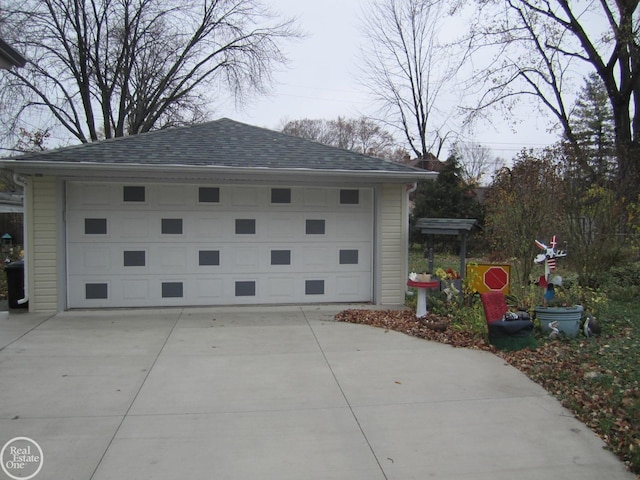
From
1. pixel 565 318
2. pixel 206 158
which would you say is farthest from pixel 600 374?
pixel 206 158

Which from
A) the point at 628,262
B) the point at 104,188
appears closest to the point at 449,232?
the point at 628,262

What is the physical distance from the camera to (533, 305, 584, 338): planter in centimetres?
632

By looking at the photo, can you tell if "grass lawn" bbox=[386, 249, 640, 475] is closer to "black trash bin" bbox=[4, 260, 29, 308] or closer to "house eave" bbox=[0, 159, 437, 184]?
"house eave" bbox=[0, 159, 437, 184]

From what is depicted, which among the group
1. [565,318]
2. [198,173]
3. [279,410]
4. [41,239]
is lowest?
[279,410]

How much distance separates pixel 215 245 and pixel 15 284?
10.8 feet

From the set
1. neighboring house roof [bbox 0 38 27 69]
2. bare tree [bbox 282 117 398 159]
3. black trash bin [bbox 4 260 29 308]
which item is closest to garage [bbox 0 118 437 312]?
black trash bin [bbox 4 260 29 308]

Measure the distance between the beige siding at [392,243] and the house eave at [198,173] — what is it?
1.15 ft

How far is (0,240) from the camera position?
1972 cm

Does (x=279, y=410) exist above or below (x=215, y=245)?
below

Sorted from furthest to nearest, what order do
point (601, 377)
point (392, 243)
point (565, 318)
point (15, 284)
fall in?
point (392, 243), point (15, 284), point (565, 318), point (601, 377)

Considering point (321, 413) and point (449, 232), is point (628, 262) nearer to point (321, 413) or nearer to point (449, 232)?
point (449, 232)

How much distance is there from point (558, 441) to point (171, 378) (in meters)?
3.60

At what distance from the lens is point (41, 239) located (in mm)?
7984

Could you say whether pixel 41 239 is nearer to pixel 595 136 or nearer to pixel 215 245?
pixel 215 245
